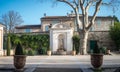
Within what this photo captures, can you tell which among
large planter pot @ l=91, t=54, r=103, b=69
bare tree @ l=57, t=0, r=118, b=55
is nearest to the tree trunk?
bare tree @ l=57, t=0, r=118, b=55

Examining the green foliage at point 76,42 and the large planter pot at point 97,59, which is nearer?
the large planter pot at point 97,59

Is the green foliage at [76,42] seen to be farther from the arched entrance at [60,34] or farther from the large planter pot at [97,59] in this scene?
the large planter pot at [97,59]

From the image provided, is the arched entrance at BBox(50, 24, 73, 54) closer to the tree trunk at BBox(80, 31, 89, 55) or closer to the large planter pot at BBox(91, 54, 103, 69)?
the tree trunk at BBox(80, 31, 89, 55)

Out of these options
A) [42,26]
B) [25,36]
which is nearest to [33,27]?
[42,26]

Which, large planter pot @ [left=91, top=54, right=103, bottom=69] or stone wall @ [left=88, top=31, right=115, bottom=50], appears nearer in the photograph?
large planter pot @ [left=91, top=54, right=103, bottom=69]

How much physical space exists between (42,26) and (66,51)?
58.4ft

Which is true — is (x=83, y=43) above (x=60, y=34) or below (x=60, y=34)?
below

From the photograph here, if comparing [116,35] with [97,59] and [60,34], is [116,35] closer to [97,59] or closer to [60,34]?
[60,34]

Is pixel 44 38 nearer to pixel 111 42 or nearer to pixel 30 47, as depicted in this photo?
pixel 30 47

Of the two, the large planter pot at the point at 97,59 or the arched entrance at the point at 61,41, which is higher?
the arched entrance at the point at 61,41

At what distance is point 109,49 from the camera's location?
4091cm

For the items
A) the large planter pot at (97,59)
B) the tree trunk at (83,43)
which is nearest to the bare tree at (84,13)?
the tree trunk at (83,43)

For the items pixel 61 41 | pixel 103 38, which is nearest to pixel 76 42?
pixel 61 41

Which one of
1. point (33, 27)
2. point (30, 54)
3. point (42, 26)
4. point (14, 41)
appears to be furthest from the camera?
point (33, 27)
